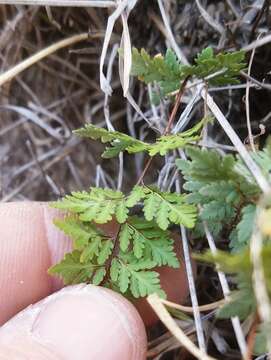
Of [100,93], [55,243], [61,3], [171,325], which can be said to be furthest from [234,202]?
[100,93]

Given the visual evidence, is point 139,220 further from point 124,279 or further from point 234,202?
point 234,202

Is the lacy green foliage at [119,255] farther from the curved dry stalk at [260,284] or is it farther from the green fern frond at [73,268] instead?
the curved dry stalk at [260,284]

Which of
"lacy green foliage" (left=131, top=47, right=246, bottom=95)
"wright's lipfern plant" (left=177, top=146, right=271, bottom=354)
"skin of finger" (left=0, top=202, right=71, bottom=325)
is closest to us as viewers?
"wright's lipfern plant" (left=177, top=146, right=271, bottom=354)

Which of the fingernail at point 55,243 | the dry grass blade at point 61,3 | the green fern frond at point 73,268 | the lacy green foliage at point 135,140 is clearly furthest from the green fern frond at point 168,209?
the dry grass blade at point 61,3

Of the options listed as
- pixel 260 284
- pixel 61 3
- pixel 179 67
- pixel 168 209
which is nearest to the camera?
pixel 260 284

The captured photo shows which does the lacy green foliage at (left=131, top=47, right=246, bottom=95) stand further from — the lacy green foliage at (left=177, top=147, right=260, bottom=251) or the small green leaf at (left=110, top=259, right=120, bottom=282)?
the small green leaf at (left=110, top=259, right=120, bottom=282)

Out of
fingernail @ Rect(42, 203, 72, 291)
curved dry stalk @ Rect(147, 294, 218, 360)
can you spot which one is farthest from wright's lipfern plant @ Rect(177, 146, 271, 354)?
fingernail @ Rect(42, 203, 72, 291)

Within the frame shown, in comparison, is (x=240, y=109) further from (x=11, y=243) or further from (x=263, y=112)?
(x=11, y=243)

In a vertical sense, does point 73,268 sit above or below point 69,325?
above
